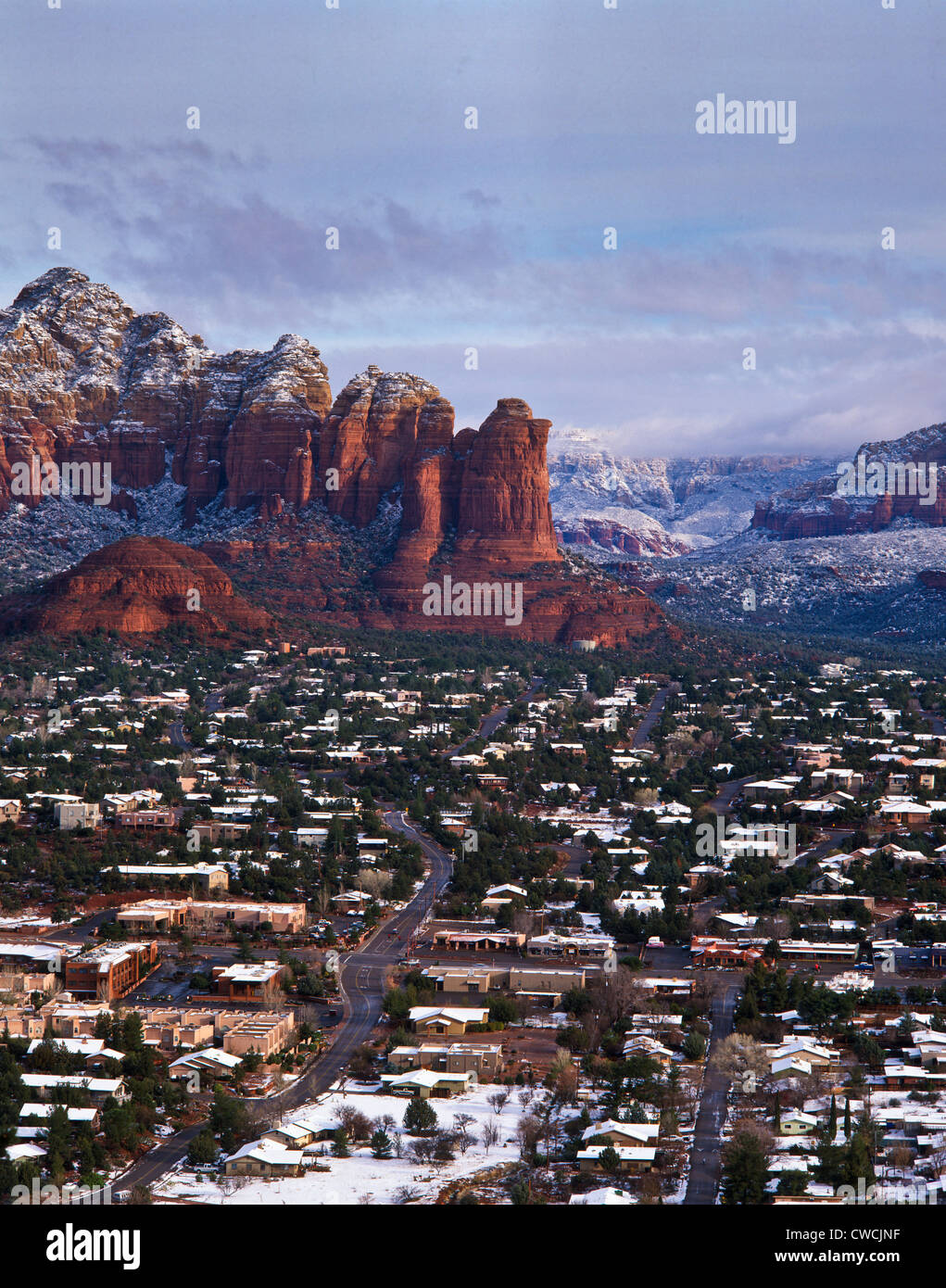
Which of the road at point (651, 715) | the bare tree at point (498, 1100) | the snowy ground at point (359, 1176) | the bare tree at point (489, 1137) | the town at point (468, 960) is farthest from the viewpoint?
the road at point (651, 715)

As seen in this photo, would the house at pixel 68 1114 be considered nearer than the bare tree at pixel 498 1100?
Yes

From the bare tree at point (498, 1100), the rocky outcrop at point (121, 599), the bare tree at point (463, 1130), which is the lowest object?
the bare tree at point (498, 1100)

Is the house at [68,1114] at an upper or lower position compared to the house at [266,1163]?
upper

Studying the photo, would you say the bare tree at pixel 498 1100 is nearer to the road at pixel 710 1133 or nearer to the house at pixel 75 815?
the road at pixel 710 1133

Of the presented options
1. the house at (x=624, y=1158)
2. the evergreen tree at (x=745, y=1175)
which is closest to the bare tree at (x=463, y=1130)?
the house at (x=624, y=1158)

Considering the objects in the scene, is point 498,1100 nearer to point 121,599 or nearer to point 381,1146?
point 381,1146
